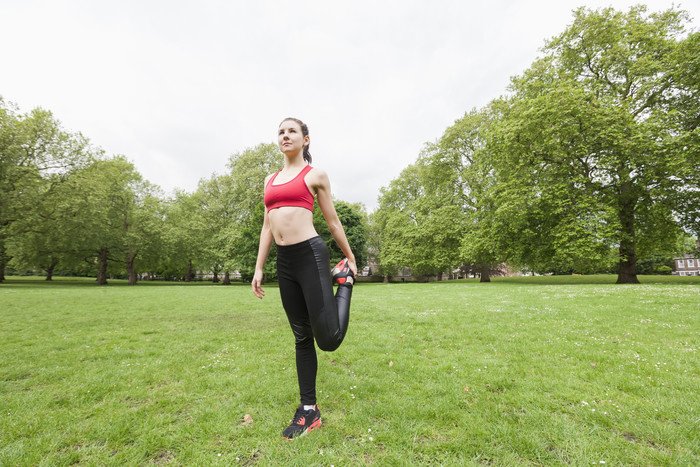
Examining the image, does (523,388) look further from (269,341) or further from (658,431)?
(269,341)

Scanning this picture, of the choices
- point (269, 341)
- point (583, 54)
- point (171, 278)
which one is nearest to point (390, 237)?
point (583, 54)

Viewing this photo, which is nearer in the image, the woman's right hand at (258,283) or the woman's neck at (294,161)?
the woman's neck at (294,161)

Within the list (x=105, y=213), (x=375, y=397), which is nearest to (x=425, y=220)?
(x=375, y=397)

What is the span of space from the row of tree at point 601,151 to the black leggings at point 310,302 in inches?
916

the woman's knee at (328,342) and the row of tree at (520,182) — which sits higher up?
the row of tree at (520,182)

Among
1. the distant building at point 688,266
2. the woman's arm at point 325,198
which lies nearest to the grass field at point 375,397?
the woman's arm at point 325,198

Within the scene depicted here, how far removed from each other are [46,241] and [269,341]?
122 ft

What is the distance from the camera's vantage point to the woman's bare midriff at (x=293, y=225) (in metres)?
3.12

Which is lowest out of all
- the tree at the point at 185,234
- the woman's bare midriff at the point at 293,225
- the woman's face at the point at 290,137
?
the woman's bare midriff at the point at 293,225

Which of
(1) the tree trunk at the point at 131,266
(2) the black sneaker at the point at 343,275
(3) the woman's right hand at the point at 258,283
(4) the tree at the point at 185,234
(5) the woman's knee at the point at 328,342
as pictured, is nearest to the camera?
(5) the woman's knee at the point at 328,342

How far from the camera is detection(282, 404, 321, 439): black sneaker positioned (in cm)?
305

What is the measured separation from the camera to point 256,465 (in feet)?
8.66

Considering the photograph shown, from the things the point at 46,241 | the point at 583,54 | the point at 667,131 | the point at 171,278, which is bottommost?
the point at 171,278

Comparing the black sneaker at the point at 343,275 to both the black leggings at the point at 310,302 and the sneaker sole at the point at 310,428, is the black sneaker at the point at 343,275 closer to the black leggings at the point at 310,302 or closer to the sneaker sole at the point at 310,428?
the black leggings at the point at 310,302
